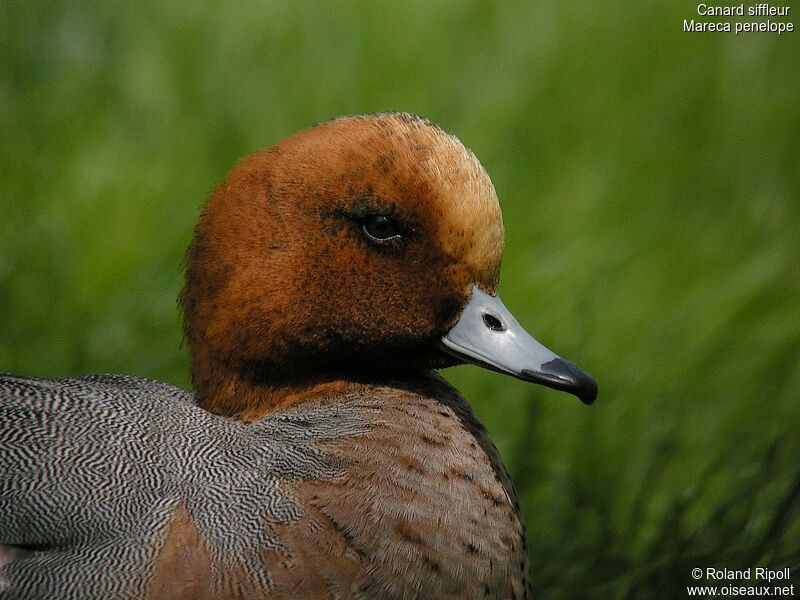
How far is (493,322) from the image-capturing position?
1.66 meters

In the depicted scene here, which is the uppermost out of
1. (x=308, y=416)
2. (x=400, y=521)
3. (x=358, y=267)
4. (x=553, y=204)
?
(x=358, y=267)

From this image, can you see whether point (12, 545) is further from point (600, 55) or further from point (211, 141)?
point (600, 55)

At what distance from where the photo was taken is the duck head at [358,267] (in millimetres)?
1633

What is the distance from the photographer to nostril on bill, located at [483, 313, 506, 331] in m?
1.66

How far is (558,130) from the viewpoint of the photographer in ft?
9.42

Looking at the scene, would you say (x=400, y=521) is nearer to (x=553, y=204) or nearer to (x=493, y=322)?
(x=493, y=322)

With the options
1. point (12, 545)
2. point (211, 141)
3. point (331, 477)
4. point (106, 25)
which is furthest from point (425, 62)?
point (12, 545)

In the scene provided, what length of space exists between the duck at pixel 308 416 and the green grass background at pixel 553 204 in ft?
2.26

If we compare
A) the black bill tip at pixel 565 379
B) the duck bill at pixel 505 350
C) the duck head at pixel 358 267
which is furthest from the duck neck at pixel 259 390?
the black bill tip at pixel 565 379

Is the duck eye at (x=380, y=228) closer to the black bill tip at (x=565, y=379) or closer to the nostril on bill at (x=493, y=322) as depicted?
the nostril on bill at (x=493, y=322)

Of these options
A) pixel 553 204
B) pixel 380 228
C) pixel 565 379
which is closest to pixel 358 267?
pixel 380 228

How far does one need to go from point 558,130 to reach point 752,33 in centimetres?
61

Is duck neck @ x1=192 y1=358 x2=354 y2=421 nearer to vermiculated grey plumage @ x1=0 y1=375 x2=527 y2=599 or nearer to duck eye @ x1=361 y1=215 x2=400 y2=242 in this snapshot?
vermiculated grey plumage @ x1=0 y1=375 x2=527 y2=599

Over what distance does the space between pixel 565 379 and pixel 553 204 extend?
1.24m
